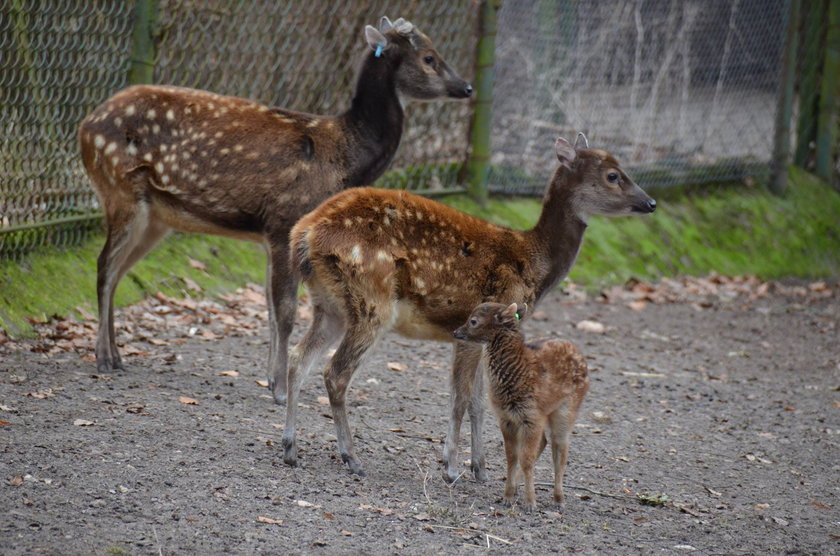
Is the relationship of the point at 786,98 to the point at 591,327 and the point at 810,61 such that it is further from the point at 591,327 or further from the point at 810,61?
the point at 591,327

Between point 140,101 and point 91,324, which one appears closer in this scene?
point 140,101

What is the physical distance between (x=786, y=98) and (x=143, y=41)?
8.24 meters

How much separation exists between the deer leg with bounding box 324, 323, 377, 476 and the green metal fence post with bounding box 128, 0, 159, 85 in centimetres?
374

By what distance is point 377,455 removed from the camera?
18.4 ft

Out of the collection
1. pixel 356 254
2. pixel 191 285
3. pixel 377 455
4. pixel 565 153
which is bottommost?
pixel 191 285

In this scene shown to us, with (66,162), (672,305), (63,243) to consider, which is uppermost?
(66,162)

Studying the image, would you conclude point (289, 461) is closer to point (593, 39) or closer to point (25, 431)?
point (25, 431)

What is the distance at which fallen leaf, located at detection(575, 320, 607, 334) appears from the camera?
29.9ft

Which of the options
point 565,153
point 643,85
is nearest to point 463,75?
point 643,85

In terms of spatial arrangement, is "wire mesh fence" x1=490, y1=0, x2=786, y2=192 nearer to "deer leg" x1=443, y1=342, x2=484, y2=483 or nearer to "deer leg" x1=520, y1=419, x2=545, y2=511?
"deer leg" x1=443, y1=342, x2=484, y2=483

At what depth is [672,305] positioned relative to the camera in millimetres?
10438

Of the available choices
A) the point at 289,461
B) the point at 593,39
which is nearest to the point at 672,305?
the point at 593,39

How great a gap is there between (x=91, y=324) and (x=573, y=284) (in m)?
4.72

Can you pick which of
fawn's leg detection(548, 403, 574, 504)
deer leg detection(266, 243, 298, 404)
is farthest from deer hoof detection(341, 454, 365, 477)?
deer leg detection(266, 243, 298, 404)
